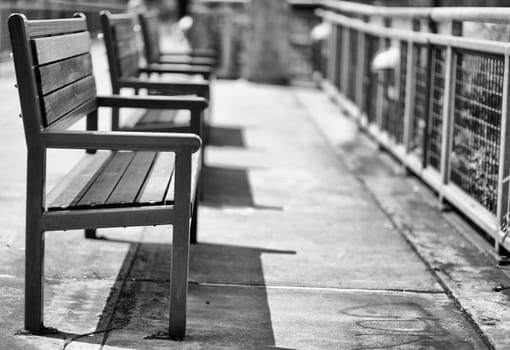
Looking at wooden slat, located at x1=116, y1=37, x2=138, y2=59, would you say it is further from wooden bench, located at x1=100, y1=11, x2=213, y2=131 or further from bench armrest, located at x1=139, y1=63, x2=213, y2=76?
bench armrest, located at x1=139, y1=63, x2=213, y2=76

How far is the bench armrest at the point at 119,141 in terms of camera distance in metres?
4.27

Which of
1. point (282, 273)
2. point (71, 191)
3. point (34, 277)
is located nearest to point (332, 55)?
point (282, 273)

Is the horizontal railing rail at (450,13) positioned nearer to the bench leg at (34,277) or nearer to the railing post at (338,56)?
the bench leg at (34,277)

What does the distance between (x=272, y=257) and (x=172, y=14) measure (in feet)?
175

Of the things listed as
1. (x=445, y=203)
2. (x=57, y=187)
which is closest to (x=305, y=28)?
(x=445, y=203)

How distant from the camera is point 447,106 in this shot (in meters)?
7.11

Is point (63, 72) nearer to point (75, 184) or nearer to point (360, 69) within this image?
point (75, 184)

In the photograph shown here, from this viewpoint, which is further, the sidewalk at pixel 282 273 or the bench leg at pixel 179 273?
the sidewalk at pixel 282 273

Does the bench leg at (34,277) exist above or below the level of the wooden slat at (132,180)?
below

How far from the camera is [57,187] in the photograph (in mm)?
4695

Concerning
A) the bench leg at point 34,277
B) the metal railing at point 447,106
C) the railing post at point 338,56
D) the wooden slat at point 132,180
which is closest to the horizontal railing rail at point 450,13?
the metal railing at point 447,106

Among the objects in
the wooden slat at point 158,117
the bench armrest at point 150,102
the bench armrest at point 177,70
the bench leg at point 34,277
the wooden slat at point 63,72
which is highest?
the wooden slat at point 63,72

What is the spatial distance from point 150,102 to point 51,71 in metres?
1.27

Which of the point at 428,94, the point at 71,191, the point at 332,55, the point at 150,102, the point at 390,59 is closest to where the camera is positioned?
the point at 71,191
